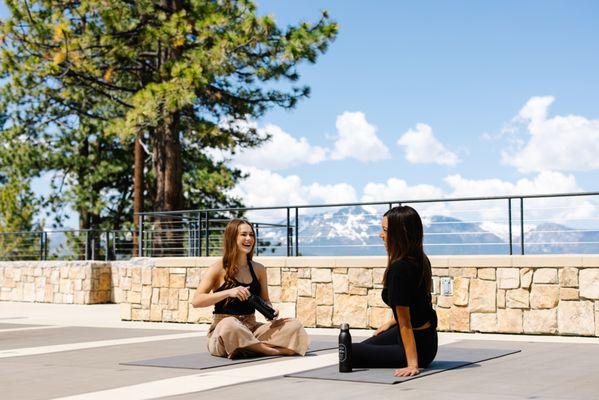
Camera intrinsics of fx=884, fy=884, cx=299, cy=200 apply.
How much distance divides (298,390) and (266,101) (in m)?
18.4

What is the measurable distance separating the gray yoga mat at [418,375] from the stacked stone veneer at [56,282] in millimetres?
14956

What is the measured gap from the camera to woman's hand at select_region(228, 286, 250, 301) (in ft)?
29.1

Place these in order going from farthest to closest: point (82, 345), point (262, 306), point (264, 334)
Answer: point (82, 345) < point (264, 334) < point (262, 306)

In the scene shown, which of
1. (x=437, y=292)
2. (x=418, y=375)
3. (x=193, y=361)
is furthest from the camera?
(x=437, y=292)

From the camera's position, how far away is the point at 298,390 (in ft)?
22.9

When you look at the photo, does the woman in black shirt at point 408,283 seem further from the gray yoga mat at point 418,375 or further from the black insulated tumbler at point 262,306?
the black insulated tumbler at point 262,306

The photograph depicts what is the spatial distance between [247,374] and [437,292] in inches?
230

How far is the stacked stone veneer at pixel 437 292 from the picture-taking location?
486 inches

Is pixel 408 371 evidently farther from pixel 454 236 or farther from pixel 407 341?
pixel 454 236

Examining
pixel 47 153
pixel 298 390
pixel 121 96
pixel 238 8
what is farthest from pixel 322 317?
pixel 47 153

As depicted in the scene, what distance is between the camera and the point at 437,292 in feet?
43.6

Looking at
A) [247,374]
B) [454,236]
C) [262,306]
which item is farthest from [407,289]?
[454,236]

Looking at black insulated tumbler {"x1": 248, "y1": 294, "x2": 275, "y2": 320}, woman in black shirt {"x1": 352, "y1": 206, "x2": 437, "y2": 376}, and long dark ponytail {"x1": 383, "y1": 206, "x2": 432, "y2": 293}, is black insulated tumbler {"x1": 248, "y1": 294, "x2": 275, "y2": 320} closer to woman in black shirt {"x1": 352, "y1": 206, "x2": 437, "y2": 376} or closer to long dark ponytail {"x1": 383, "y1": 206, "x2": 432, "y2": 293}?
woman in black shirt {"x1": 352, "y1": 206, "x2": 437, "y2": 376}

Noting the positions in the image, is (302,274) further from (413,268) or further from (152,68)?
(152,68)
